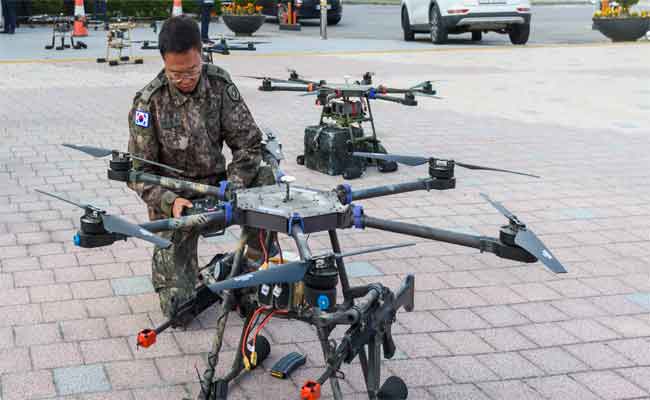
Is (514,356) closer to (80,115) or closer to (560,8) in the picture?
(80,115)

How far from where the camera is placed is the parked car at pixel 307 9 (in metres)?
25.2

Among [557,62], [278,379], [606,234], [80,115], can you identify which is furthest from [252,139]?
[557,62]

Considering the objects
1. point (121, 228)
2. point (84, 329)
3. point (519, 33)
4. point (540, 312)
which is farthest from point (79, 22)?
point (121, 228)

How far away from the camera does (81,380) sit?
12.5ft

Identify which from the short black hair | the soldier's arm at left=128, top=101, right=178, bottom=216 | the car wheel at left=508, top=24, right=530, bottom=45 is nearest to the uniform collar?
the soldier's arm at left=128, top=101, right=178, bottom=216

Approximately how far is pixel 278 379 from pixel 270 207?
3.34ft

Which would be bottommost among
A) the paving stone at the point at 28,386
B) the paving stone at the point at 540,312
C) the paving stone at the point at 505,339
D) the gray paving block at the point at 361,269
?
the paving stone at the point at 28,386

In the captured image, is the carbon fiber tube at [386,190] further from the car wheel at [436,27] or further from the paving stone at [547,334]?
the car wheel at [436,27]

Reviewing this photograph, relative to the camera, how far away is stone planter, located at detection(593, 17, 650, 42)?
801 inches

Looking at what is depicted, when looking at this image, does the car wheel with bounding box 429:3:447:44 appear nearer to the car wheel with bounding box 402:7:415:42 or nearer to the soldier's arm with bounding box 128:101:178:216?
the car wheel with bounding box 402:7:415:42

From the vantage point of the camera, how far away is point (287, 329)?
439 centimetres

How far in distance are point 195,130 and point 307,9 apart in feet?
73.7

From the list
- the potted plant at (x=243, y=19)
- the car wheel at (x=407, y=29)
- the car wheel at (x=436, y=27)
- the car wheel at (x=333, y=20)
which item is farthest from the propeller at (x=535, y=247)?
the car wheel at (x=333, y=20)

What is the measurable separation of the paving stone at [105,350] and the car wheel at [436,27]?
1598cm
